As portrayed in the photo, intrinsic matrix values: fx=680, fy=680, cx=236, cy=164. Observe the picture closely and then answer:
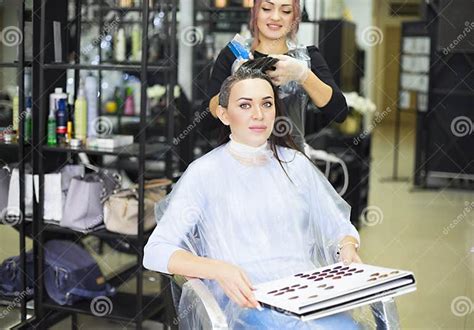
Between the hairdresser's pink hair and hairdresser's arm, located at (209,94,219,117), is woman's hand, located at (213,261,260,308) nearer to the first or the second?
hairdresser's arm, located at (209,94,219,117)

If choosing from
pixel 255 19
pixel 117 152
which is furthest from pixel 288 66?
pixel 117 152

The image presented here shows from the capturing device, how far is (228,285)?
1.65m

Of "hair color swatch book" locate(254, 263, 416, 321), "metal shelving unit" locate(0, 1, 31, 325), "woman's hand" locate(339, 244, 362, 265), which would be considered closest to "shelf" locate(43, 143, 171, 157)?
"metal shelving unit" locate(0, 1, 31, 325)

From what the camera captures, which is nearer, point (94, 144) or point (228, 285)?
point (228, 285)

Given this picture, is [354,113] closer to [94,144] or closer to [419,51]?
[419,51]

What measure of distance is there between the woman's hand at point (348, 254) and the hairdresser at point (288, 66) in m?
0.41

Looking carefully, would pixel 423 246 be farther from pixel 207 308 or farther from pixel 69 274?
pixel 207 308

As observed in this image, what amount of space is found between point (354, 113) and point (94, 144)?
11.1 ft

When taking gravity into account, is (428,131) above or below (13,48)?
below

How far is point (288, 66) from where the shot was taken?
2020 millimetres

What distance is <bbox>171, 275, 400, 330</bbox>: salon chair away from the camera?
1.67 metres

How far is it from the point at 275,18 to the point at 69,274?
170cm

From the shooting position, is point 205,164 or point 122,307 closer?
point 205,164

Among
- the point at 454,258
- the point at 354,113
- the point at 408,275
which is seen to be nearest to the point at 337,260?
the point at 408,275
